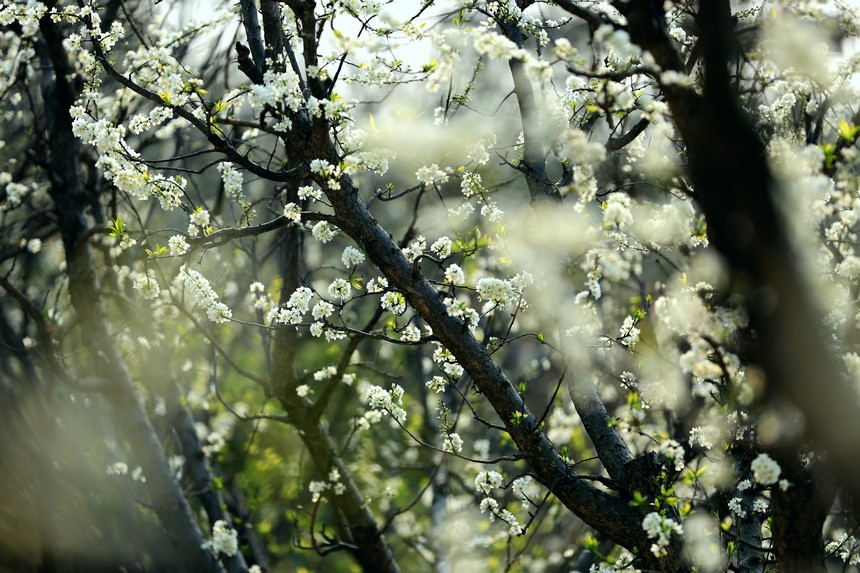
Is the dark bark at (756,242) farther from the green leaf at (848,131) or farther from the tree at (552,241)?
the green leaf at (848,131)

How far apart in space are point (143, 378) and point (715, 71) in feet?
26.1

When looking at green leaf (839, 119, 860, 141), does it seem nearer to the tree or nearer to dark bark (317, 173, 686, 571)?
the tree

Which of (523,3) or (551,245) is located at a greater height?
(523,3)

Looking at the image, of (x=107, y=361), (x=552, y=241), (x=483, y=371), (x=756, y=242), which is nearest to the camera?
(x=756, y=242)

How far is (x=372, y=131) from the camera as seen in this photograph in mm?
4449

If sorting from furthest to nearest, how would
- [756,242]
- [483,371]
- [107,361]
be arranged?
[107,361], [483,371], [756,242]

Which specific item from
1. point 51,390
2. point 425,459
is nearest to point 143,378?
point 51,390

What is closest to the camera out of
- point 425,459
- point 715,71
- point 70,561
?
point 715,71

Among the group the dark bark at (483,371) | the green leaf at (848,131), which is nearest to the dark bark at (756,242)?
the green leaf at (848,131)

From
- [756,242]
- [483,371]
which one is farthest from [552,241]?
[756,242]

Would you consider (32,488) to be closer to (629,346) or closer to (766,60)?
(629,346)

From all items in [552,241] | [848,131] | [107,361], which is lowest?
[848,131]

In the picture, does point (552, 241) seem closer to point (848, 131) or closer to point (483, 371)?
point (483, 371)

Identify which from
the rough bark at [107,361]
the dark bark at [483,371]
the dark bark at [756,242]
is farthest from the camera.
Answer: the rough bark at [107,361]
